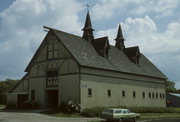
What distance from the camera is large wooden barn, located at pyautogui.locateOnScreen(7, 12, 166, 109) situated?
38.5m

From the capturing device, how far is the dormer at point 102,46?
44562 mm

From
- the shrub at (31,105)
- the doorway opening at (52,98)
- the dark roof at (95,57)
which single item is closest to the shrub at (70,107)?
the dark roof at (95,57)

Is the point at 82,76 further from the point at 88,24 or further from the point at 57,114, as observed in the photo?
the point at 88,24

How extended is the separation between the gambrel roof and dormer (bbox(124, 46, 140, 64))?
2.69 feet

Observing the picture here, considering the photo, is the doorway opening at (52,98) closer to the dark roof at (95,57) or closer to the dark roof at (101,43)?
the dark roof at (95,57)

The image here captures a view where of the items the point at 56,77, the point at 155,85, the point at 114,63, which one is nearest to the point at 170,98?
the point at 155,85

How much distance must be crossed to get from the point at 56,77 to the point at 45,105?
15.6 feet

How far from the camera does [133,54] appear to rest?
53750 millimetres

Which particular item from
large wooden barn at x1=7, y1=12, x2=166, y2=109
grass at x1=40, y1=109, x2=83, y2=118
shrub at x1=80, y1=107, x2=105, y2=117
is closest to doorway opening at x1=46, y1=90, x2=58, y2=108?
large wooden barn at x1=7, y1=12, x2=166, y2=109

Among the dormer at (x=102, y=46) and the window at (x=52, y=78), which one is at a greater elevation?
the dormer at (x=102, y=46)

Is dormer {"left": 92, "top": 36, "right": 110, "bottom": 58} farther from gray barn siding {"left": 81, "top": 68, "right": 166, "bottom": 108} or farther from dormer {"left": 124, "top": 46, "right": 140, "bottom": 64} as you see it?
dormer {"left": 124, "top": 46, "right": 140, "bottom": 64}

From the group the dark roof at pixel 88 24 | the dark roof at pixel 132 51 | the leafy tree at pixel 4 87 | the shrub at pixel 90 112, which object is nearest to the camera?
the shrub at pixel 90 112

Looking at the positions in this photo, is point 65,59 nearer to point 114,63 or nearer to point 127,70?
point 114,63

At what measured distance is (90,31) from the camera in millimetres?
47875
